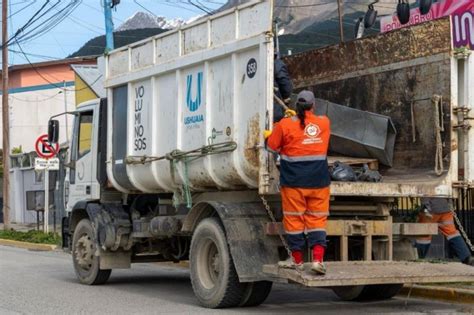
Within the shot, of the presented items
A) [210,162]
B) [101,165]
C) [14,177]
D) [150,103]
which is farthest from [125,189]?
[14,177]

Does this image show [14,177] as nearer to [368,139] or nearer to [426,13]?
[426,13]

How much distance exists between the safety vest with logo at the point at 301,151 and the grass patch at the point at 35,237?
1400 cm

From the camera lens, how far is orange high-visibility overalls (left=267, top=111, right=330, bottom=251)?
7762 millimetres

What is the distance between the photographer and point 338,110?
976 centimetres

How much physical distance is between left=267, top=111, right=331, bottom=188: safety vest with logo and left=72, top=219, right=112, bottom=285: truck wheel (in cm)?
456

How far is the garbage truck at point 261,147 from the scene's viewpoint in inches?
325

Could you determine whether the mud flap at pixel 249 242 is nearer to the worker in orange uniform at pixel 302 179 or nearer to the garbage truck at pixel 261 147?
the garbage truck at pixel 261 147

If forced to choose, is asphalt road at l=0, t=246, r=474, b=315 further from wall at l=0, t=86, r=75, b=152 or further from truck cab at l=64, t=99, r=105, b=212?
wall at l=0, t=86, r=75, b=152

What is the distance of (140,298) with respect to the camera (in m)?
10.4

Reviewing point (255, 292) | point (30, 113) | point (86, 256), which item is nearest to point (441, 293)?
point (255, 292)

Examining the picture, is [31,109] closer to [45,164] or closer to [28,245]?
[45,164]

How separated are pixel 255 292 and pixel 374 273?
1.54 meters

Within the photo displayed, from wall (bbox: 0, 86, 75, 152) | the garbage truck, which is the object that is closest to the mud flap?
the garbage truck

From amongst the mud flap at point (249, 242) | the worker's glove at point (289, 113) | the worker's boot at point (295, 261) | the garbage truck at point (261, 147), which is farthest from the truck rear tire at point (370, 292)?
the worker's glove at point (289, 113)
